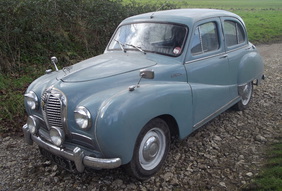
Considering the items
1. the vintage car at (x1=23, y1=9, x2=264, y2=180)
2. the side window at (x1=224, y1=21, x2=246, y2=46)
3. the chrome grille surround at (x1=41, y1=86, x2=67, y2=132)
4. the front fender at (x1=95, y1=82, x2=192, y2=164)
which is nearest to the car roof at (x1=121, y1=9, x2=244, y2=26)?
the vintage car at (x1=23, y1=9, x2=264, y2=180)

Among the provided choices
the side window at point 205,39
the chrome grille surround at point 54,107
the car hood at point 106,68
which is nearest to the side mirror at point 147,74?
the car hood at point 106,68

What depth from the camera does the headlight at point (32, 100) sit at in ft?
10.0

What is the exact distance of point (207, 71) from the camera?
370 cm

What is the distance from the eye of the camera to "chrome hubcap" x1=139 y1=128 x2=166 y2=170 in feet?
9.50

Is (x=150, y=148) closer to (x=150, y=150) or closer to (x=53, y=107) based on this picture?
(x=150, y=150)

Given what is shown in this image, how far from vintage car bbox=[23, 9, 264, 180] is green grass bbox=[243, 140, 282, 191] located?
930 millimetres

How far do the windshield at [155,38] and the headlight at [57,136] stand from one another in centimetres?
159

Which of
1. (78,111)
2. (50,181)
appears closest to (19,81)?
(50,181)

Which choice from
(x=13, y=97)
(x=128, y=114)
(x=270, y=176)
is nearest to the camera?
(x=128, y=114)

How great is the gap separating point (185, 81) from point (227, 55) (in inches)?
47.2

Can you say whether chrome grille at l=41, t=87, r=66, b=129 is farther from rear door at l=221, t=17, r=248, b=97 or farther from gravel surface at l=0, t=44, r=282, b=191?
rear door at l=221, t=17, r=248, b=97

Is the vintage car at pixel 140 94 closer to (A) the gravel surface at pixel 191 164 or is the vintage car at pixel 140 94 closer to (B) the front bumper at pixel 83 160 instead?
(B) the front bumper at pixel 83 160

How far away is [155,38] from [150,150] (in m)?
1.55

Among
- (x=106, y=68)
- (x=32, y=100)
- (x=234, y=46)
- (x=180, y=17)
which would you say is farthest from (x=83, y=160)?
(x=234, y=46)
